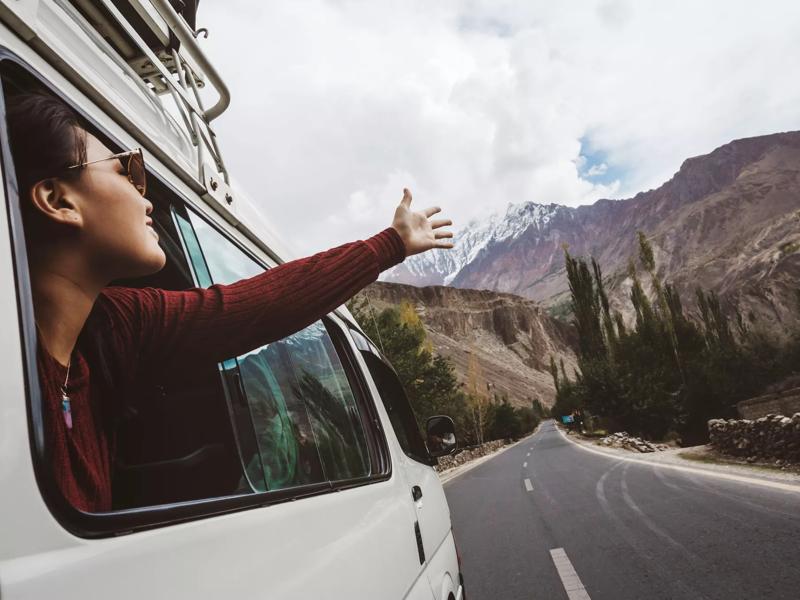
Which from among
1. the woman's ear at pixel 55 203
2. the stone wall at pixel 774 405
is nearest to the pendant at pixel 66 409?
the woman's ear at pixel 55 203

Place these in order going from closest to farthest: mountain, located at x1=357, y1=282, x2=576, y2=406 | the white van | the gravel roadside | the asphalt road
→ the white van, the asphalt road, the gravel roadside, mountain, located at x1=357, y1=282, x2=576, y2=406

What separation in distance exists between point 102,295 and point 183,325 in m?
0.18

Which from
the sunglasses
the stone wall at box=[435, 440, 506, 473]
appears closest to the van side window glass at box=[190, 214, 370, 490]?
the sunglasses

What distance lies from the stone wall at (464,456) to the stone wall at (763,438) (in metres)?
14.6

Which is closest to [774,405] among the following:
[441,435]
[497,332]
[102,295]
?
[441,435]

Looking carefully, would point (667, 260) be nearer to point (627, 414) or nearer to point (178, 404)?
point (627, 414)

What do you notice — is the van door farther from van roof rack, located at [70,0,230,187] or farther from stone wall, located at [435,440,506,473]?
stone wall, located at [435,440,506,473]

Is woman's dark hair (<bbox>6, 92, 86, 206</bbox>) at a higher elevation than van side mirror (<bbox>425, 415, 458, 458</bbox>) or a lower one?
higher

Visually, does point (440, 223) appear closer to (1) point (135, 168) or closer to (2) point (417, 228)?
(2) point (417, 228)

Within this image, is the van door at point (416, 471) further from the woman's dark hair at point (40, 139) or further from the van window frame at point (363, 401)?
the woman's dark hair at point (40, 139)

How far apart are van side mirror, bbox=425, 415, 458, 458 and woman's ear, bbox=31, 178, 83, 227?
2690mm

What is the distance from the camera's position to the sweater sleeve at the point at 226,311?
1.13 metres

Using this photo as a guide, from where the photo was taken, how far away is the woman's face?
954mm

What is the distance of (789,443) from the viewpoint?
972cm
